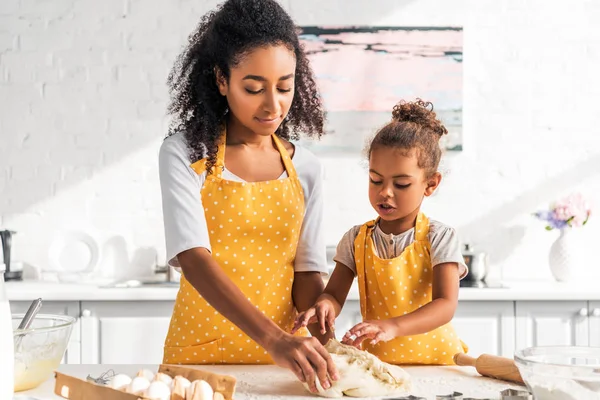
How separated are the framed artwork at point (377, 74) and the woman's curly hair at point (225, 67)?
1.73m

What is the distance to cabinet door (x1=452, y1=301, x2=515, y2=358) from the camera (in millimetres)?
2883

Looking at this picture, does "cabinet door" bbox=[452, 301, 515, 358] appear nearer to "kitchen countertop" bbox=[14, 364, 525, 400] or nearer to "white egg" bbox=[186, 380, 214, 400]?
"kitchen countertop" bbox=[14, 364, 525, 400]

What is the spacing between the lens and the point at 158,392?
3.30 feet

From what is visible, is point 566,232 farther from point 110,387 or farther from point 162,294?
point 110,387

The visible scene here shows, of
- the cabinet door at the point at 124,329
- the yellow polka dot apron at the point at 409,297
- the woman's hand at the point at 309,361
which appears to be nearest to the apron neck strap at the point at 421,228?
the yellow polka dot apron at the point at 409,297

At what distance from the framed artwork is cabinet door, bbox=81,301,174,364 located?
1.06 m

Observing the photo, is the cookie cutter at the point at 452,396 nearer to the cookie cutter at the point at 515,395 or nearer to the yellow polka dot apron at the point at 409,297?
the cookie cutter at the point at 515,395

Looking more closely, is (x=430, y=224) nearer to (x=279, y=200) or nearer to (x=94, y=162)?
(x=279, y=200)

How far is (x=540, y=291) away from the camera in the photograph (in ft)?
9.42

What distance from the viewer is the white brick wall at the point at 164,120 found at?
135 inches

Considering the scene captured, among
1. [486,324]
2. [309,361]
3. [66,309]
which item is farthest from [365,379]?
[66,309]

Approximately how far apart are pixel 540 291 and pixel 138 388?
7.14ft

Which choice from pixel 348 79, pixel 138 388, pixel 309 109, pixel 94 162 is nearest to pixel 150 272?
pixel 94 162

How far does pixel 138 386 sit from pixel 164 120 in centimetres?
252
